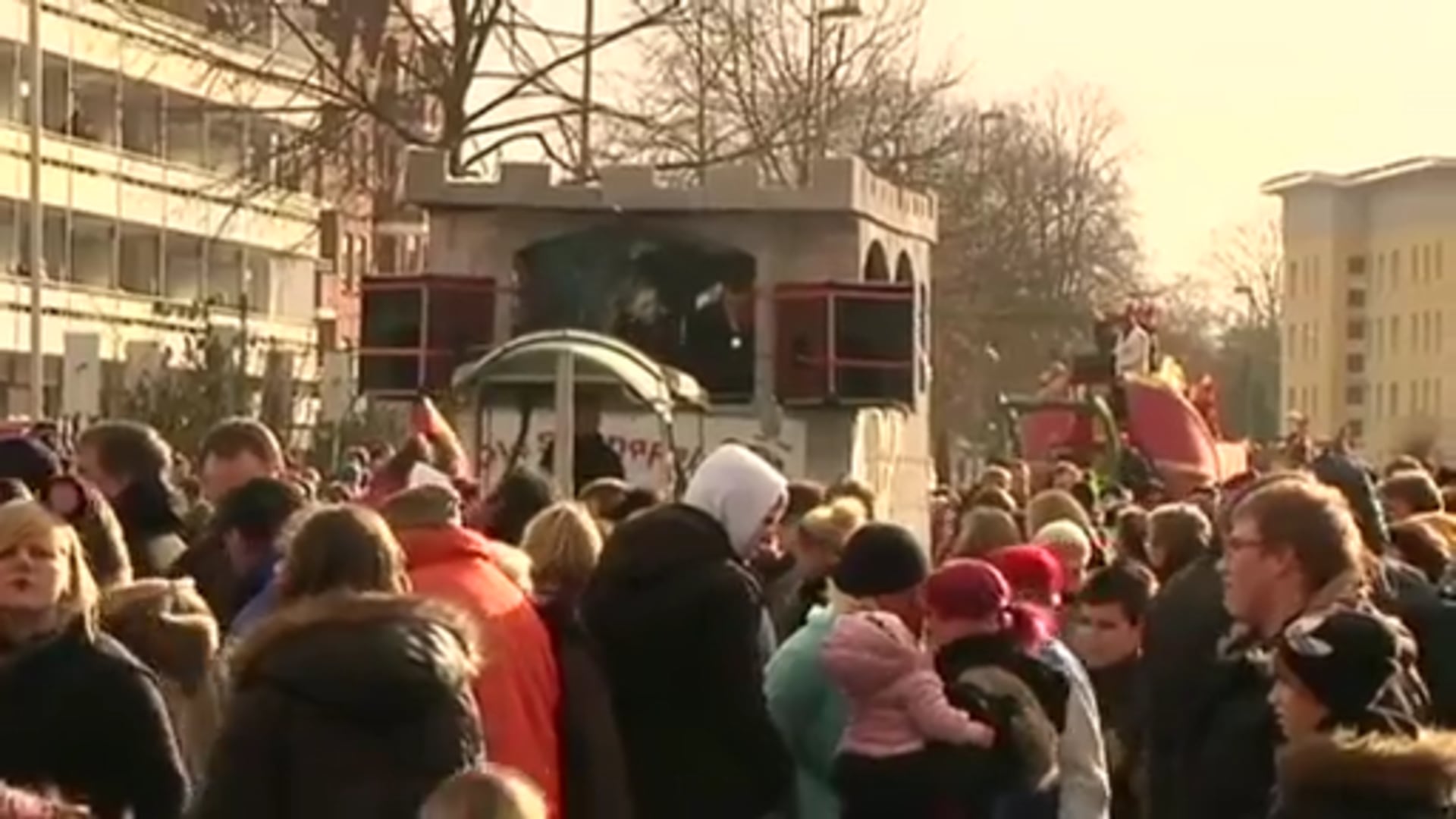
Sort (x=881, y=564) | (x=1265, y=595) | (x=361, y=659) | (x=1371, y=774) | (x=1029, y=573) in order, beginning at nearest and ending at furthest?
(x=1371, y=774) → (x=361, y=659) → (x=1265, y=595) → (x=881, y=564) → (x=1029, y=573)

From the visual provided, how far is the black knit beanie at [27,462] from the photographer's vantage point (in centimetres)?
1205

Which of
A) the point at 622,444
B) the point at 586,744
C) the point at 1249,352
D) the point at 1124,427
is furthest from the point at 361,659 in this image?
the point at 1249,352

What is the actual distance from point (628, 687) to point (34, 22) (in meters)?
45.8

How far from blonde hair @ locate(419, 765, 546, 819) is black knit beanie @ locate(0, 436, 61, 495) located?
17.5ft

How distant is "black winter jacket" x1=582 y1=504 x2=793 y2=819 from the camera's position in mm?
10219

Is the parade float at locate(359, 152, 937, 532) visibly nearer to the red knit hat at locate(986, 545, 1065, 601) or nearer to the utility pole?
the red knit hat at locate(986, 545, 1065, 601)

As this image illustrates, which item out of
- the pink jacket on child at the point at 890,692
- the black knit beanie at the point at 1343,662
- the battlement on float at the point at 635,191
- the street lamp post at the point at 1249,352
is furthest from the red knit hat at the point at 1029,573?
the street lamp post at the point at 1249,352

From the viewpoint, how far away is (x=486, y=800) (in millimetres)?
6770

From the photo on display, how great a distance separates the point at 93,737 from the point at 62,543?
1.59ft

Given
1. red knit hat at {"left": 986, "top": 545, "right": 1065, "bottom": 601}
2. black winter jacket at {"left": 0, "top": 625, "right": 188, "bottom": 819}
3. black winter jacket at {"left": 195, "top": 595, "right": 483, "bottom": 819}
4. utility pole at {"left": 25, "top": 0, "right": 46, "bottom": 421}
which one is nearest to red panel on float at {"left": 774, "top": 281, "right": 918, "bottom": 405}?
red knit hat at {"left": 986, "top": 545, "right": 1065, "bottom": 601}

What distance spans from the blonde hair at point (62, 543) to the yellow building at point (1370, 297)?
130620 mm

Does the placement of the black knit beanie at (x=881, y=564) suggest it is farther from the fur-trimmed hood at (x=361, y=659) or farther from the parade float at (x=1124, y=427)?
the parade float at (x=1124, y=427)

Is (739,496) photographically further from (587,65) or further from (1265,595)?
(587,65)

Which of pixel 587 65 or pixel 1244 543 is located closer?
pixel 1244 543
